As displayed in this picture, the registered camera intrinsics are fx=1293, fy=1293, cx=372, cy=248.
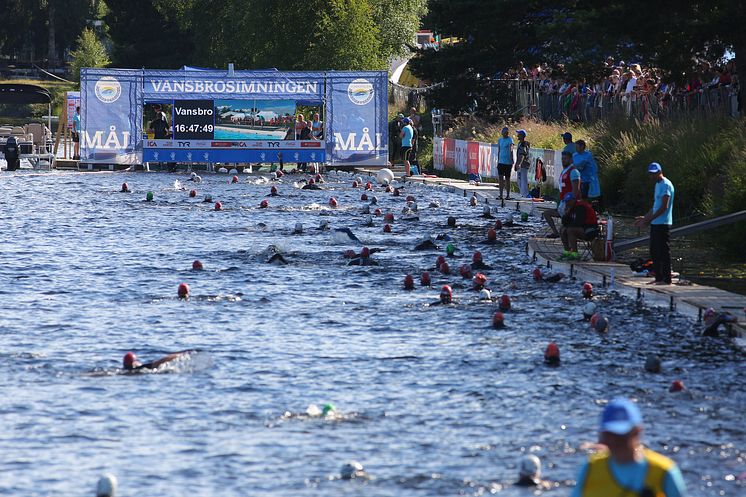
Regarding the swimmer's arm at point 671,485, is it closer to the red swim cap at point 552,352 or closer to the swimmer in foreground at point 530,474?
the swimmer in foreground at point 530,474

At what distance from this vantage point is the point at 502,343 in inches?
646

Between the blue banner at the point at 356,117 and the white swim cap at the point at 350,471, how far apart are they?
40.8m

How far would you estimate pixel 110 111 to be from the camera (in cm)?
4994

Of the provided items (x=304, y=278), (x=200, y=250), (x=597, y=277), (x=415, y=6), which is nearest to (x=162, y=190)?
(x=200, y=250)

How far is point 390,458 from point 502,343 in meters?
5.44

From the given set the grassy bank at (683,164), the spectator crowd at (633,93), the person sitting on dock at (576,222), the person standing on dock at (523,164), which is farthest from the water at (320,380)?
the person standing on dock at (523,164)

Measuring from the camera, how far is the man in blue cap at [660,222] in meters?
19.2

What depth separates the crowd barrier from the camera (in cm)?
3884

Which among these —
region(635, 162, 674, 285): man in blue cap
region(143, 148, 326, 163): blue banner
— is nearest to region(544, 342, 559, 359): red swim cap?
region(635, 162, 674, 285): man in blue cap

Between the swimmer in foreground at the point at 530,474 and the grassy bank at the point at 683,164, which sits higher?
the grassy bank at the point at 683,164

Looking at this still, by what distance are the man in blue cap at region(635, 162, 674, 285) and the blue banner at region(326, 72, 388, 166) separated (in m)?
31.6

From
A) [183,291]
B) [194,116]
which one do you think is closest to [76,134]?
[194,116]

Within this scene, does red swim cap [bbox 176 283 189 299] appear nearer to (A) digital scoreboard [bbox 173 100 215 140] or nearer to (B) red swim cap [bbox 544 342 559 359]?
(B) red swim cap [bbox 544 342 559 359]

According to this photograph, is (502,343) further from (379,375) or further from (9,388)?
(9,388)
